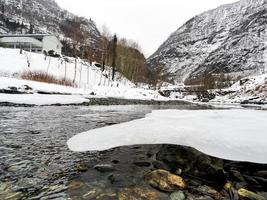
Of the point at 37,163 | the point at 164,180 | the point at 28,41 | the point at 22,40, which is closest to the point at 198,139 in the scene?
the point at 164,180

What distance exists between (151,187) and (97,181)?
2.58ft

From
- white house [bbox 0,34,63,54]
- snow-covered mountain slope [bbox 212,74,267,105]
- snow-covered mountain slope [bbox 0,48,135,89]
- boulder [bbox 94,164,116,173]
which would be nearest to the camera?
boulder [bbox 94,164,116,173]

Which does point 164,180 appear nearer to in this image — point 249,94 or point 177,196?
point 177,196

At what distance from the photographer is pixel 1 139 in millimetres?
5844

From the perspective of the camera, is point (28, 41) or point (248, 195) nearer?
point (248, 195)

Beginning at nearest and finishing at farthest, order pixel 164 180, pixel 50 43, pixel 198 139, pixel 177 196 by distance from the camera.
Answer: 1. pixel 177 196
2. pixel 164 180
3. pixel 198 139
4. pixel 50 43

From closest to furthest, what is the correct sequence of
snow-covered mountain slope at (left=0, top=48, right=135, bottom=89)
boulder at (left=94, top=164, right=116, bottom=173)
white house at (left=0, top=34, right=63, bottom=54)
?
boulder at (left=94, top=164, right=116, bottom=173) → snow-covered mountain slope at (left=0, top=48, right=135, bottom=89) → white house at (left=0, top=34, right=63, bottom=54)

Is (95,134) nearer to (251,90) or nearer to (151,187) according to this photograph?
(151,187)

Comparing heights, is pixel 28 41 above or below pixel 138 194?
above

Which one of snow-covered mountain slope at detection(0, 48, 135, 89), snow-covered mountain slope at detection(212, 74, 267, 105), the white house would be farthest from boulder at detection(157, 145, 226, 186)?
the white house

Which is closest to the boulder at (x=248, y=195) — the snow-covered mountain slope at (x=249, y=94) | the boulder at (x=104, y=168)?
the boulder at (x=104, y=168)

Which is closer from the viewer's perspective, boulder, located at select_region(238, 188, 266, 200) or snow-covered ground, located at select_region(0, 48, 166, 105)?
boulder, located at select_region(238, 188, 266, 200)

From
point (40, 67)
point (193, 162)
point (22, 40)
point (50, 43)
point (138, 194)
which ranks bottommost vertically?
point (138, 194)

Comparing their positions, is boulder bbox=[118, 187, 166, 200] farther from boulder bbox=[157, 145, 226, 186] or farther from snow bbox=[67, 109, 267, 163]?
snow bbox=[67, 109, 267, 163]
